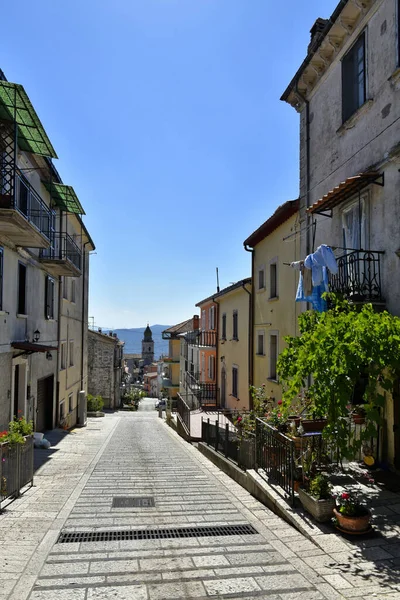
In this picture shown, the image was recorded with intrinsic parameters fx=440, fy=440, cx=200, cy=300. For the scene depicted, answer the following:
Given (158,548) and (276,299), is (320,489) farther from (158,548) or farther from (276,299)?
(276,299)

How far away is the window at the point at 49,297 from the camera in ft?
54.4

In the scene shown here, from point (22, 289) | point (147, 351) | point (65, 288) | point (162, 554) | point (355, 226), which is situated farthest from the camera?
point (147, 351)

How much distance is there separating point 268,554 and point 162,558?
4.16 feet

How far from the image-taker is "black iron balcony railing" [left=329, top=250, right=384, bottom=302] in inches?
339

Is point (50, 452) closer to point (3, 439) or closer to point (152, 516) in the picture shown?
point (3, 439)

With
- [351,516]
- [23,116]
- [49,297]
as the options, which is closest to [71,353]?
[49,297]

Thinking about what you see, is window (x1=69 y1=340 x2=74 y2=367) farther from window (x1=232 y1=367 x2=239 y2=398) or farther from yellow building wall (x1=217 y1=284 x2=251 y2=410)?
window (x1=232 y1=367 x2=239 y2=398)

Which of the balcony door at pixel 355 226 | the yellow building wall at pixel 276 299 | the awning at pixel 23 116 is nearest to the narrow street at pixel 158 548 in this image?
the balcony door at pixel 355 226

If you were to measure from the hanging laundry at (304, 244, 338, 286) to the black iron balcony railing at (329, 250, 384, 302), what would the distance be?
0.27 metres

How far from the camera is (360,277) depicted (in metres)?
9.44

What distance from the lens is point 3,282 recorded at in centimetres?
1142

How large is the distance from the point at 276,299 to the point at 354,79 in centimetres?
748

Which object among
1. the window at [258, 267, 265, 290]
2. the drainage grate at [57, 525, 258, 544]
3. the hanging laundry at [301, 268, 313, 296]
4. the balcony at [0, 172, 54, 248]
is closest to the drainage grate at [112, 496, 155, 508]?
the drainage grate at [57, 525, 258, 544]

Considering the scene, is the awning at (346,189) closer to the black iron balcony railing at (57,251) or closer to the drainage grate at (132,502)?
the drainage grate at (132,502)
